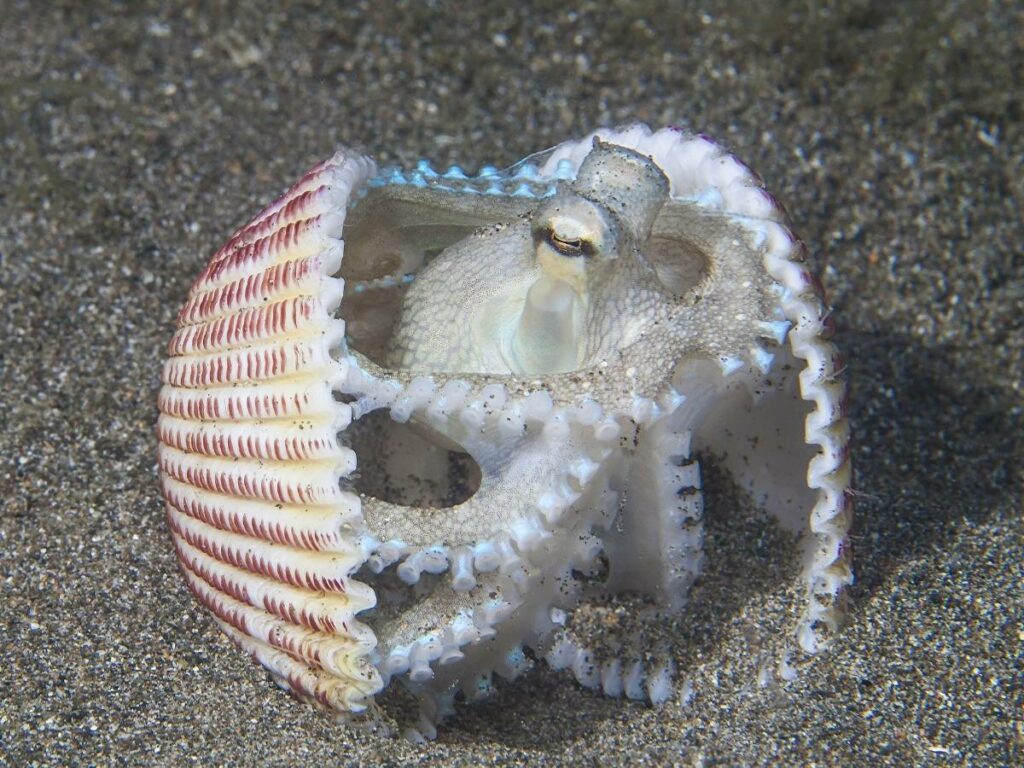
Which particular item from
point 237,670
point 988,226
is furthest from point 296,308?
point 988,226

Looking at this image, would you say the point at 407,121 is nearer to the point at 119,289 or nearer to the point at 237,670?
the point at 119,289

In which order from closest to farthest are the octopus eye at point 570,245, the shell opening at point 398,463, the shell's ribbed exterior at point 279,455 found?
the shell's ribbed exterior at point 279,455, the octopus eye at point 570,245, the shell opening at point 398,463

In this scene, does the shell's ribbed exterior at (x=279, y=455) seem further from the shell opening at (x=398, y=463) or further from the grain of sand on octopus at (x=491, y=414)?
the shell opening at (x=398, y=463)

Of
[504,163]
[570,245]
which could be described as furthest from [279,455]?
[504,163]

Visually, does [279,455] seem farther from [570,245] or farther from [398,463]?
[570,245]

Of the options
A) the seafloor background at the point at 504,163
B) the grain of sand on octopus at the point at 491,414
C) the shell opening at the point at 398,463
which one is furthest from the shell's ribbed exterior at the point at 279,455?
the shell opening at the point at 398,463

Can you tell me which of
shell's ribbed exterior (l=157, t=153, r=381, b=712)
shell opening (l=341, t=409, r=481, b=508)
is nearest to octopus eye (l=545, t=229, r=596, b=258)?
shell's ribbed exterior (l=157, t=153, r=381, b=712)

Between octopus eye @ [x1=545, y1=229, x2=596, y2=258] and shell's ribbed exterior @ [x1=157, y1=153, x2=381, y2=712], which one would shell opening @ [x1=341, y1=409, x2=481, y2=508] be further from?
octopus eye @ [x1=545, y1=229, x2=596, y2=258]
